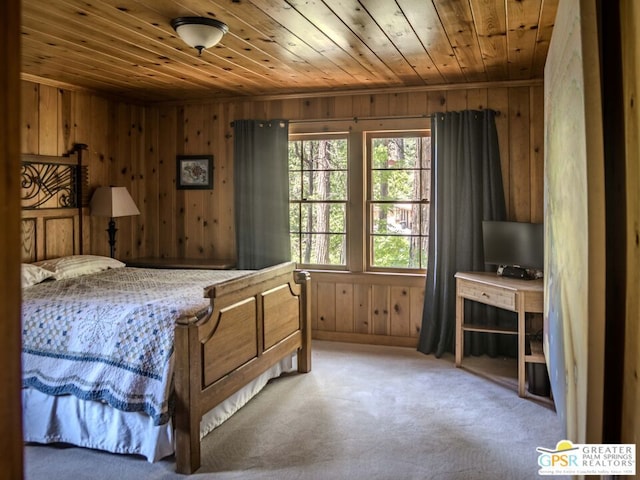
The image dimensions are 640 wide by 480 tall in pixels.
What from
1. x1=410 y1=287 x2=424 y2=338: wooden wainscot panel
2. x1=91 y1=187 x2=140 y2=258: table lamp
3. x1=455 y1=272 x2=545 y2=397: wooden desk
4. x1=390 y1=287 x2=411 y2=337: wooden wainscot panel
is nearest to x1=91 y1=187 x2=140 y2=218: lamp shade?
x1=91 y1=187 x2=140 y2=258: table lamp

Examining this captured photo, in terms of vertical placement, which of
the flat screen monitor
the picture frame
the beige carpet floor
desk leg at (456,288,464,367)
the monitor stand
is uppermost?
the picture frame

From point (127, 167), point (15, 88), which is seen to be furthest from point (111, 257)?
point (15, 88)

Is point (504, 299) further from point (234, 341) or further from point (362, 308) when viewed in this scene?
point (234, 341)

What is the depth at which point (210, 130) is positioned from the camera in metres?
5.39

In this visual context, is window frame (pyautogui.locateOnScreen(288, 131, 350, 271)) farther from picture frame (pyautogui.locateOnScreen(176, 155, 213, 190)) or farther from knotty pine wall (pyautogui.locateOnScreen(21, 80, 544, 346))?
picture frame (pyautogui.locateOnScreen(176, 155, 213, 190))

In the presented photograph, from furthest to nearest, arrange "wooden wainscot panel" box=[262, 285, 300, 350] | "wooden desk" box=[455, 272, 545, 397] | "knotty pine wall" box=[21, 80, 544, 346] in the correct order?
1. "knotty pine wall" box=[21, 80, 544, 346]
2. "wooden desk" box=[455, 272, 545, 397]
3. "wooden wainscot panel" box=[262, 285, 300, 350]

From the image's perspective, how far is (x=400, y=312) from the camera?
4949 mm

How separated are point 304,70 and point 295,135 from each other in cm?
105

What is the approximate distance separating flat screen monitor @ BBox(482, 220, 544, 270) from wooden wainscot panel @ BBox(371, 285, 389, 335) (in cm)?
103

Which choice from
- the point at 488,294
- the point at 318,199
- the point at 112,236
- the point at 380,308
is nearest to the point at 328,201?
the point at 318,199

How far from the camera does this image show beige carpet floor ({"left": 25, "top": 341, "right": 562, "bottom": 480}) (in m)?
2.67

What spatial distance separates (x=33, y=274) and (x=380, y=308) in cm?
285

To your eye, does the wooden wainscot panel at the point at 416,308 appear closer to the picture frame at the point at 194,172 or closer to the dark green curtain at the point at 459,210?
the dark green curtain at the point at 459,210

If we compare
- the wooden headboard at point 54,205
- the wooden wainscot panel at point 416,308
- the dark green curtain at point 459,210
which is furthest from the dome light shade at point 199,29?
the wooden wainscot panel at point 416,308
